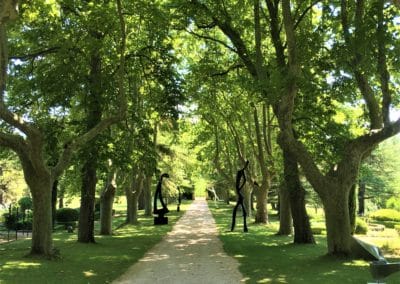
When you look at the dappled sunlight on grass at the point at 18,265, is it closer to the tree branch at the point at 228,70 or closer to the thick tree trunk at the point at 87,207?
the thick tree trunk at the point at 87,207

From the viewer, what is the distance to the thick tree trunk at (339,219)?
521 inches

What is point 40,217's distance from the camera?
1345 cm

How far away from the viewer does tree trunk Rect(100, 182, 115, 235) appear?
2231 cm

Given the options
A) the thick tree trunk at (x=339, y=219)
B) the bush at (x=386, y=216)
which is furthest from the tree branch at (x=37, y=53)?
the bush at (x=386, y=216)

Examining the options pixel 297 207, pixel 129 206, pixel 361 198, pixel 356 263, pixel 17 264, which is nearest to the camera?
pixel 17 264

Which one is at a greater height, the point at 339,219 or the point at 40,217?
the point at 40,217

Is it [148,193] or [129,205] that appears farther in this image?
[148,193]

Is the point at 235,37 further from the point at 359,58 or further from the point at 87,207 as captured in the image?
the point at 87,207

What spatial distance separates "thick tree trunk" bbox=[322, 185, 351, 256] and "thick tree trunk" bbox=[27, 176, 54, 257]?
7.62 metres

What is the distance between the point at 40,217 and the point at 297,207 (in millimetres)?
9051

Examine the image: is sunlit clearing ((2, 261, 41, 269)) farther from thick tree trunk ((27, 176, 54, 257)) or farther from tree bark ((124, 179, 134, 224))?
tree bark ((124, 179, 134, 224))

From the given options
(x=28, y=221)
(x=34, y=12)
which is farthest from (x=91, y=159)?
(x=28, y=221)

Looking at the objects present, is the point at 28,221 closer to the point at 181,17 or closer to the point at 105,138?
the point at 105,138

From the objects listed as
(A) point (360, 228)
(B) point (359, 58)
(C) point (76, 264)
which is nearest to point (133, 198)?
(A) point (360, 228)
